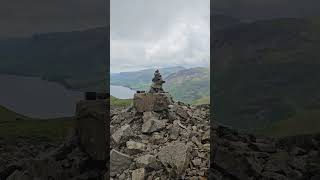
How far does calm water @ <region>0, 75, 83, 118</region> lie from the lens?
17.7 ft

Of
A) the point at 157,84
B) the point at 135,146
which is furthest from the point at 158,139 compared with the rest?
the point at 157,84

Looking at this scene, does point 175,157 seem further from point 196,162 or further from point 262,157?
point 262,157

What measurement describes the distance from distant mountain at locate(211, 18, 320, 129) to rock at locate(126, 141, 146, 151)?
2.73 metres

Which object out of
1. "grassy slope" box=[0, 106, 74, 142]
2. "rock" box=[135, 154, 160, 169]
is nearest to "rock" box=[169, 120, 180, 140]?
"rock" box=[135, 154, 160, 169]

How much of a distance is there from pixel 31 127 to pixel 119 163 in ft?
9.37

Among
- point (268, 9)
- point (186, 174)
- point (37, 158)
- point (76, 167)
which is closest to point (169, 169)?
point (186, 174)

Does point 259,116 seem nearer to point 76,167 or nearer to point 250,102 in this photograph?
point 250,102

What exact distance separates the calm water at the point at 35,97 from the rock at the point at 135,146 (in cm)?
288

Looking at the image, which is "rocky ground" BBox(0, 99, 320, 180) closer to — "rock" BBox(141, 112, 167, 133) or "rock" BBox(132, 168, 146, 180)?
"rock" BBox(132, 168, 146, 180)

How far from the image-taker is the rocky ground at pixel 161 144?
7789 millimetres

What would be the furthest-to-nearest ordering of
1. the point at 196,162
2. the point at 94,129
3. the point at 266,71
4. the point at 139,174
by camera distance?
the point at 196,162 < the point at 139,174 < the point at 94,129 < the point at 266,71

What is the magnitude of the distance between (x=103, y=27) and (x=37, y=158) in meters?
2.11

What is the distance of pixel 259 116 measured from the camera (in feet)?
19.6

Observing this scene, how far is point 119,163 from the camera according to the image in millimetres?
8070
